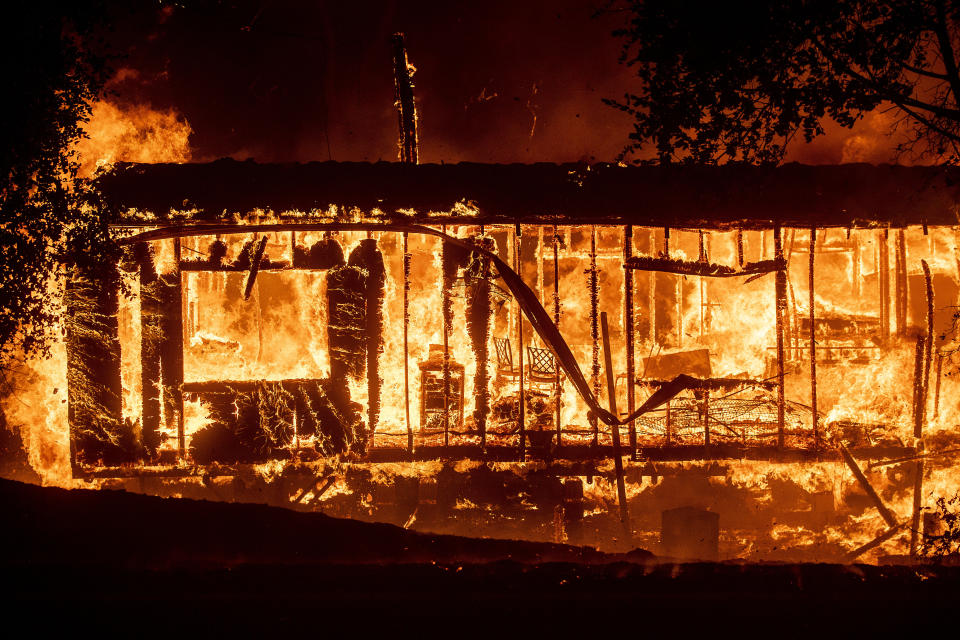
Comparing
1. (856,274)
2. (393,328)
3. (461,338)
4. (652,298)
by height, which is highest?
(856,274)

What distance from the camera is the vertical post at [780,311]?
818cm

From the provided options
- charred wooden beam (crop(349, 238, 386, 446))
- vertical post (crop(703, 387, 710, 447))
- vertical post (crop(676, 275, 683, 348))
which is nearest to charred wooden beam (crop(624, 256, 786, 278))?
vertical post (crop(703, 387, 710, 447))

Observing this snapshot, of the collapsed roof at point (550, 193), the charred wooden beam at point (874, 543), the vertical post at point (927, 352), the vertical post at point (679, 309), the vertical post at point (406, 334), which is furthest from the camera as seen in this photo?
the vertical post at point (679, 309)

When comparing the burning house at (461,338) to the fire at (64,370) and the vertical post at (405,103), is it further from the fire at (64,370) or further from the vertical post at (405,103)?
the vertical post at (405,103)

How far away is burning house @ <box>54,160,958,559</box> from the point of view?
7715mm

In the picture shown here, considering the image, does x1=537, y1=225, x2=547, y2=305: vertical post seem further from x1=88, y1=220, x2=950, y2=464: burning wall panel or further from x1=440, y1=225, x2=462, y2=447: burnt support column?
x1=440, y1=225, x2=462, y2=447: burnt support column

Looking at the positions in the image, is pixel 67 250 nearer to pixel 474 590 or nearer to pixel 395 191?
pixel 395 191

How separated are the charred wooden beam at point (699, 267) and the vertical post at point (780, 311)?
17 centimetres

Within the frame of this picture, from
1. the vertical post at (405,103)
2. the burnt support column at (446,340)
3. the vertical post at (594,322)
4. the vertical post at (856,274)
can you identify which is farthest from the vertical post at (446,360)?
the vertical post at (856,274)

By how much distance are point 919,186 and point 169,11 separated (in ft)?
52.1

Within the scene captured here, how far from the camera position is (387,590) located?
3.91 metres

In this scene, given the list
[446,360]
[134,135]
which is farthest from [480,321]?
[134,135]

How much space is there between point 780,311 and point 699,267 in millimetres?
1610

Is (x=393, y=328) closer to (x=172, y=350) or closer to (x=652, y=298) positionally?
(x=172, y=350)
